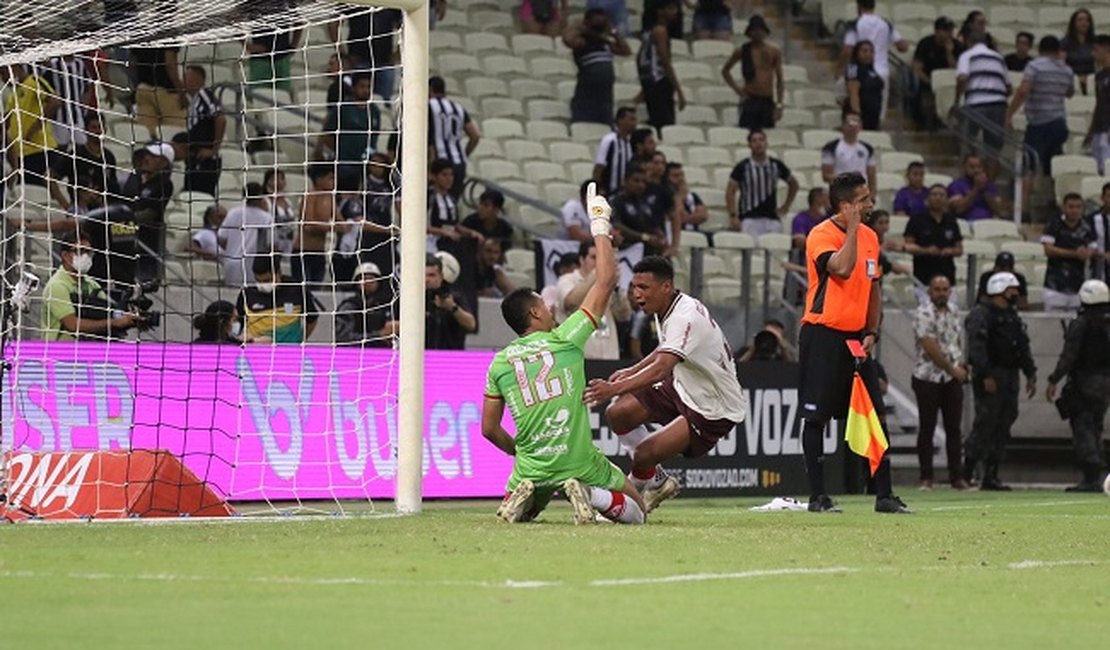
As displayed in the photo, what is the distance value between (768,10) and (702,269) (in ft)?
29.2

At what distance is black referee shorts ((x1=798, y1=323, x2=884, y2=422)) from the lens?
14.5 meters

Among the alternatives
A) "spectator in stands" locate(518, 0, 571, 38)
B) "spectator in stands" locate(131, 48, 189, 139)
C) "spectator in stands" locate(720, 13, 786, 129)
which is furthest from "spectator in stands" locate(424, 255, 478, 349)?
"spectator in stands" locate(720, 13, 786, 129)

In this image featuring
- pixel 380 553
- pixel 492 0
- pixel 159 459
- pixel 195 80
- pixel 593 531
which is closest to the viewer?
pixel 380 553

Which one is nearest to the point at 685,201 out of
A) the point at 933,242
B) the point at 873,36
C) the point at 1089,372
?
the point at 933,242

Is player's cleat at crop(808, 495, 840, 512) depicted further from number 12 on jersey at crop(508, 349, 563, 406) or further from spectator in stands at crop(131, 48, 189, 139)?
spectator in stands at crop(131, 48, 189, 139)

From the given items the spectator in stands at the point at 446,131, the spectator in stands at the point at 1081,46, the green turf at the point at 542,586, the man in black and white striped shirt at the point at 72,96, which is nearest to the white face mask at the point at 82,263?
the man in black and white striped shirt at the point at 72,96

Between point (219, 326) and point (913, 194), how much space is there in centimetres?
1121

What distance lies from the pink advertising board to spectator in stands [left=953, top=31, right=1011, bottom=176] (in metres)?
12.5

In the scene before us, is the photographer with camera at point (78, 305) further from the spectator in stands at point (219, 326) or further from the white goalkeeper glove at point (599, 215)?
the white goalkeeper glove at point (599, 215)

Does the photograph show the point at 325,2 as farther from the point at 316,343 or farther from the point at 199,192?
the point at 199,192

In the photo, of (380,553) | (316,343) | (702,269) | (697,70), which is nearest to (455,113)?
(702,269)

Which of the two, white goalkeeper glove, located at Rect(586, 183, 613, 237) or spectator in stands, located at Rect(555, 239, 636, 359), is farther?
spectator in stands, located at Rect(555, 239, 636, 359)

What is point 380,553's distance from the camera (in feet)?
32.8

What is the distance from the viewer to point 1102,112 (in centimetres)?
2834
